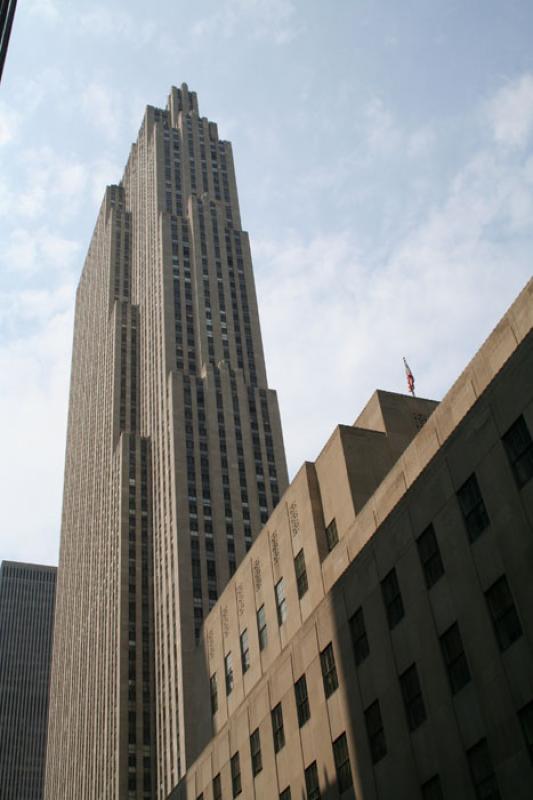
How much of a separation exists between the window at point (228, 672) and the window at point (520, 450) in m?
28.3

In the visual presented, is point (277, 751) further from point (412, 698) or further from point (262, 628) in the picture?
point (412, 698)

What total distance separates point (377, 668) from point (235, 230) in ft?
444

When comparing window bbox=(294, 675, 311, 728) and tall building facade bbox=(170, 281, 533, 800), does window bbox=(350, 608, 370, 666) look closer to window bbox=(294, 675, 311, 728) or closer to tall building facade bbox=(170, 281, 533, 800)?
tall building facade bbox=(170, 281, 533, 800)

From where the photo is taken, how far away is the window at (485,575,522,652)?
30059 mm

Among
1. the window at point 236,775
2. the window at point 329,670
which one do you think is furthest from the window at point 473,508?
the window at point 236,775

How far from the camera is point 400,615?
3656cm

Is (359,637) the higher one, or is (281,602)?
(281,602)

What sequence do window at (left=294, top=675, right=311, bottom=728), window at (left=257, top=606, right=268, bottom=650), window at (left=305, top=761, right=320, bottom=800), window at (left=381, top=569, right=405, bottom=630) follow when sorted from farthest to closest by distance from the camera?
1. window at (left=257, top=606, right=268, bottom=650)
2. window at (left=294, top=675, right=311, bottom=728)
3. window at (left=305, top=761, right=320, bottom=800)
4. window at (left=381, top=569, right=405, bottom=630)

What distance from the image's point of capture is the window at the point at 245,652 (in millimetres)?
52938

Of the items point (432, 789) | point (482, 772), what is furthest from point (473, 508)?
point (432, 789)

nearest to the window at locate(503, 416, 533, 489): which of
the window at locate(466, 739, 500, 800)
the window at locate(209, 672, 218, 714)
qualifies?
the window at locate(466, 739, 500, 800)

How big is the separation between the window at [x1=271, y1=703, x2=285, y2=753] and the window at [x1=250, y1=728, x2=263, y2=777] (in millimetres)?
1837

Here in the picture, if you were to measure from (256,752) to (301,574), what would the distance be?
→ 8771mm

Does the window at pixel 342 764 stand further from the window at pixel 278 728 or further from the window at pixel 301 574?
the window at pixel 301 574
